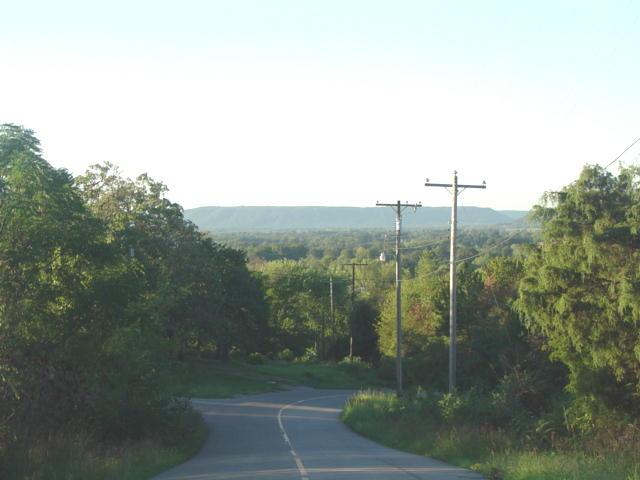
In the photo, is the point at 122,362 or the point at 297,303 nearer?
the point at 122,362

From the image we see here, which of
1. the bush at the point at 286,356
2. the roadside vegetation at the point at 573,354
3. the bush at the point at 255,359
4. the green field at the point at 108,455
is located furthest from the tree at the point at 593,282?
the bush at the point at 286,356

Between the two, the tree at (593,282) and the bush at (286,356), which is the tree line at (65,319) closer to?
the tree at (593,282)

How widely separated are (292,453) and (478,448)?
5.32 meters

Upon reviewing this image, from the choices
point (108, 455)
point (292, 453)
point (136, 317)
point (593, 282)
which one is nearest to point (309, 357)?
point (136, 317)

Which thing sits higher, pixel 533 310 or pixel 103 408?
pixel 533 310

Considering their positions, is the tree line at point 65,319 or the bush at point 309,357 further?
the bush at point 309,357

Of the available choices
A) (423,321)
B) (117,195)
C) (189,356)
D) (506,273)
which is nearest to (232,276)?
(189,356)

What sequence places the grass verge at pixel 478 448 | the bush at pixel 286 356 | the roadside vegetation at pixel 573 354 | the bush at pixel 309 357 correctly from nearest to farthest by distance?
the grass verge at pixel 478 448
the roadside vegetation at pixel 573 354
the bush at pixel 309 357
the bush at pixel 286 356

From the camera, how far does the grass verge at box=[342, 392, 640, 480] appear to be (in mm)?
15199

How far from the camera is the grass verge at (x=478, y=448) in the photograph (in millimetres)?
15199

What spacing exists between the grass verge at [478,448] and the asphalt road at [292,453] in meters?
0.67

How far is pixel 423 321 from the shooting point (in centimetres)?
6700

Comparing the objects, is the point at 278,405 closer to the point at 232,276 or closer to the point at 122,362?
the point at 232,276

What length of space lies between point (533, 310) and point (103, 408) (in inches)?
499
